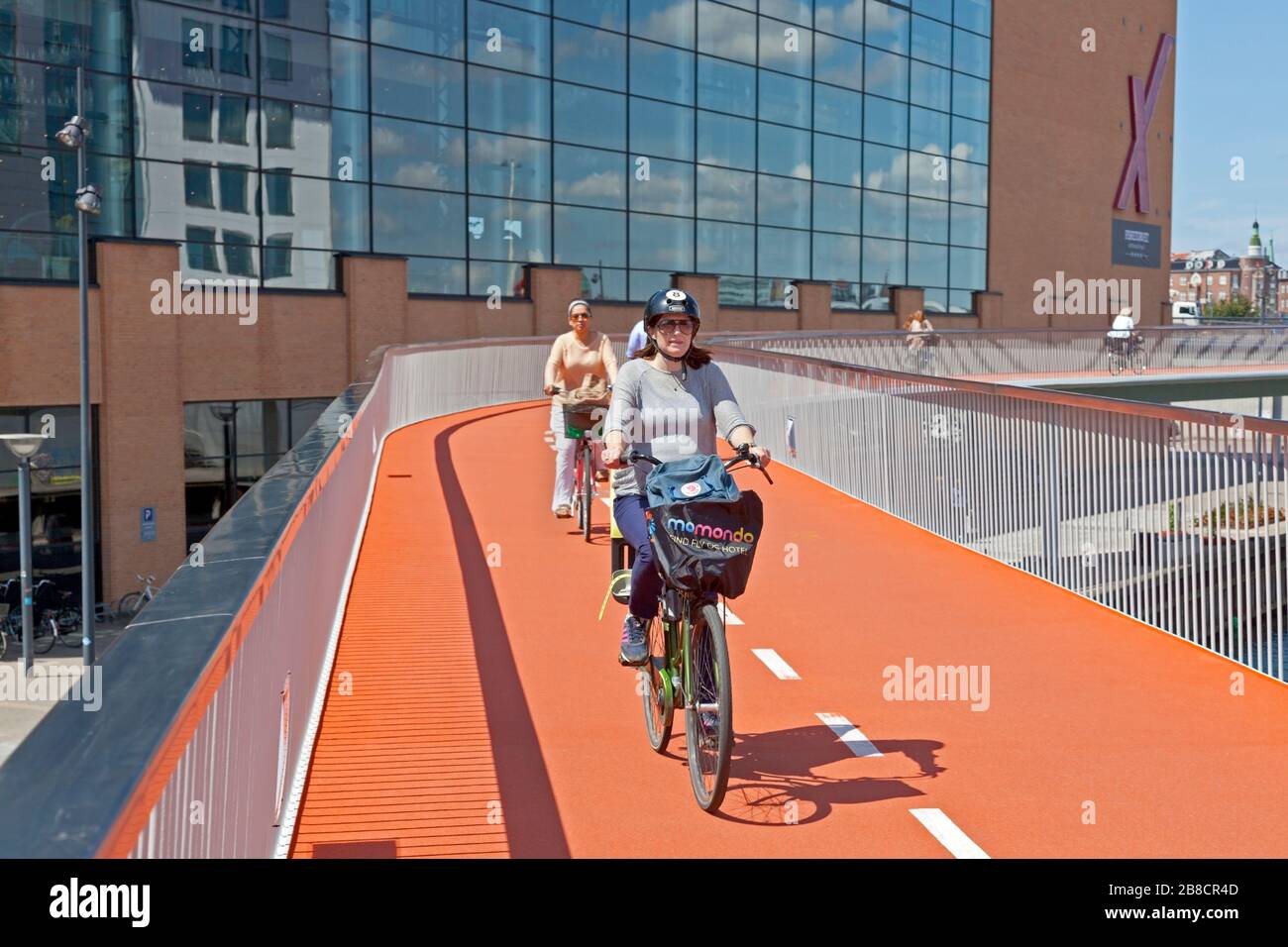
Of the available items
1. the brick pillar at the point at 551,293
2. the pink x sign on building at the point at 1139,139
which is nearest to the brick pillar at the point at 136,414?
the brick pillar at the point at 551,293

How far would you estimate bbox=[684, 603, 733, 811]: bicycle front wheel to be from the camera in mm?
5273

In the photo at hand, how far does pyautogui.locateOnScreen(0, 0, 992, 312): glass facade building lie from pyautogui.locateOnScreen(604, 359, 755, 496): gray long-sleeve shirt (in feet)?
105

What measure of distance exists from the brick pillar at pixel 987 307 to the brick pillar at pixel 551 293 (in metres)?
22.7

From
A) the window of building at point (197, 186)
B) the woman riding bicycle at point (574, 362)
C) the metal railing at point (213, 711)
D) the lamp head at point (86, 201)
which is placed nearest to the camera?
the metal railing at point (213, 711)

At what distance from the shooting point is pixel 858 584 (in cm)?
1084

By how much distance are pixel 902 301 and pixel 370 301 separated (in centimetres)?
2414

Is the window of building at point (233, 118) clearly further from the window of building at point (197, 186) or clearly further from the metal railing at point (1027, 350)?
the metal railing at point (1027, 350)

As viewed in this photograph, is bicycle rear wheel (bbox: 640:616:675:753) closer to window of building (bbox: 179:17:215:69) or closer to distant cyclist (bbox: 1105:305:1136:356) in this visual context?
window of building (bbox: 179:17:215:69)

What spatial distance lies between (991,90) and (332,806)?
197 feet

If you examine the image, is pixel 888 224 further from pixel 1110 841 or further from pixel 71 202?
pixel 1110 841

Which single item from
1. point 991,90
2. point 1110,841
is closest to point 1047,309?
point 991,90

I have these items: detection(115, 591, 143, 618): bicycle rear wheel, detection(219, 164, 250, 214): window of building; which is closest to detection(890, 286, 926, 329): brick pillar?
detection(219, 164, 250, 214): window of building

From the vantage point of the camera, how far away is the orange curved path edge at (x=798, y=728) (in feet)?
17.6

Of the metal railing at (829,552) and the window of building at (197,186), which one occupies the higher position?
the window of building at (197,186)
